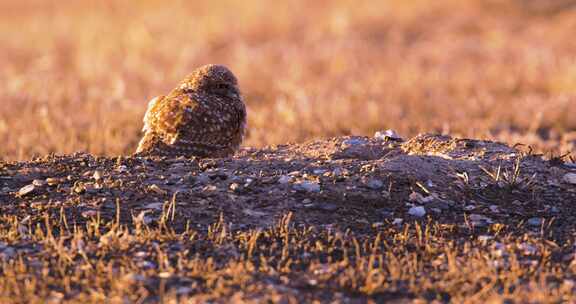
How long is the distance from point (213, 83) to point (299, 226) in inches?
94.2

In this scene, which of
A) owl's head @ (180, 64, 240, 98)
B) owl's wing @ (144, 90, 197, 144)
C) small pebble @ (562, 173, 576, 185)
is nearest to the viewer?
small pebble @ (562, 173, 576, 185)

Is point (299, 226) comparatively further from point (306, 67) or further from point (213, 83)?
point (306, 67)

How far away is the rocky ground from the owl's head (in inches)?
30.9

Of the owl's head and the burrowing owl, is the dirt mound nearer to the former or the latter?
the burrowing owl

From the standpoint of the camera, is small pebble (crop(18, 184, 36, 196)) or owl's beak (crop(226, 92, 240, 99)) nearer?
small pebble (crop(18, 184, 36, 196))

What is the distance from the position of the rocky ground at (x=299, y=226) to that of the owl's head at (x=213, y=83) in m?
0.78

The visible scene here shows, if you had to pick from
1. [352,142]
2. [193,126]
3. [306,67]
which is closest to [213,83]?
[193,126]

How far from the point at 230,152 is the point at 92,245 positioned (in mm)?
2279

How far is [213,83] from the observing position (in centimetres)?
744

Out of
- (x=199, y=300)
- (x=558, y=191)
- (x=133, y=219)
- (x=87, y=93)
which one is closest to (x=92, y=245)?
(x=133, y=219)

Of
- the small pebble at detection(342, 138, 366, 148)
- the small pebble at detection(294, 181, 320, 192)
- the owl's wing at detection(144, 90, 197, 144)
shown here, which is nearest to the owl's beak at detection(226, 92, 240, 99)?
the owl's wing at detection(144, 90, 197, 144)

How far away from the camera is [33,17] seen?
853 inches

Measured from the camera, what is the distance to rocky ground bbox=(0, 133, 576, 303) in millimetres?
4570

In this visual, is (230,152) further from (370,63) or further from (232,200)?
(370,63)
